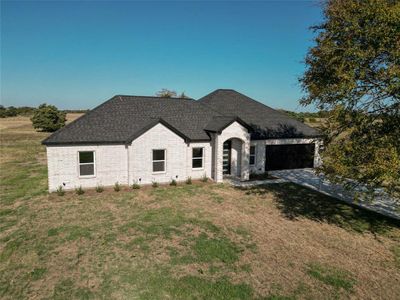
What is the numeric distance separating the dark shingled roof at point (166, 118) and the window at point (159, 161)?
1.83 meters

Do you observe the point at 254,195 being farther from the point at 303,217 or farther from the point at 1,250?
the point at 1,250

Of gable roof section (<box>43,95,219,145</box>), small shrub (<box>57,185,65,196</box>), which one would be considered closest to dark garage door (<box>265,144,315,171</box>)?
gable roof section (<box>43,95,219,145</box>)

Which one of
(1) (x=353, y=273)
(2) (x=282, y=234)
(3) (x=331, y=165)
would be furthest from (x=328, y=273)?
(3) (x=331, y=165)

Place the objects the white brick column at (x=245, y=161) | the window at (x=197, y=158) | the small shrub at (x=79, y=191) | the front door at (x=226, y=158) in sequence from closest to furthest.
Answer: the small shrub at (x=79, y=191)
the white brick column at (x=245, y=161)
the window at (x=197, y=158)
the front door at (x=226, y=158)

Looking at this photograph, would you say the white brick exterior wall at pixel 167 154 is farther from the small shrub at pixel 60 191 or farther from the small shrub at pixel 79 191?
the small shrub at pixel 60 191

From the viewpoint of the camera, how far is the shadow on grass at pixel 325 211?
1224 cm

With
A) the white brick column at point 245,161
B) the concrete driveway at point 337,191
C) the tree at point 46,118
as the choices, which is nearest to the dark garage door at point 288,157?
the concrete driveway at point 337,191

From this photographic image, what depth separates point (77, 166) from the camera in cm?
1716

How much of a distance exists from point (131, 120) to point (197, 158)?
559cm

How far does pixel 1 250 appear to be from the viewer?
380 inches

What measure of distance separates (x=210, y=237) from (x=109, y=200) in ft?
23.8

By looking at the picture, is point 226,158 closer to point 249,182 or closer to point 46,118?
point 249,182

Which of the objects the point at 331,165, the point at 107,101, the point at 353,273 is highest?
the point at 107,101

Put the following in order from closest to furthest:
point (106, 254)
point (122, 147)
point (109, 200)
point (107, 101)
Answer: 1. point (106, 254)
2. point (109, 200)
3. point (122, 147)
4. point (107, 101)
